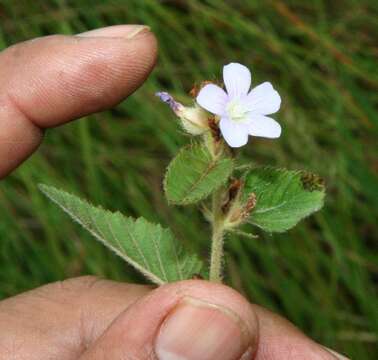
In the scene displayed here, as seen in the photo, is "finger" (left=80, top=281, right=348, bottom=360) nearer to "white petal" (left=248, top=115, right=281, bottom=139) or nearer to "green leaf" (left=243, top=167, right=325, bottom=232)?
"green leaf" (left=243, top=167, right=325, bottom=232)

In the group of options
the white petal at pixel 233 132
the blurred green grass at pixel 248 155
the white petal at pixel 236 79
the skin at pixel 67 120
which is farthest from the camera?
the blurred green grass at pixel 248 155

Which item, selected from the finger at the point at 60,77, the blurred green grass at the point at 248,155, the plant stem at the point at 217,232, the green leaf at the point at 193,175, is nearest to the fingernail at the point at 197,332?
the plant stem at the point at 217,232

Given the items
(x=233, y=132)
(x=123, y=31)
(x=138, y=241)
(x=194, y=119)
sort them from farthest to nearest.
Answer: (x=123, y=31)
(x=138, y=241)
(x=194, y=119)
(x=233, y=132)

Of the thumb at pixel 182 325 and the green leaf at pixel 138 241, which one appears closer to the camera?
the thumb at pixel 182 325

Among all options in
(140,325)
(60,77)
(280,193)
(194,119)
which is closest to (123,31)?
(60,77)

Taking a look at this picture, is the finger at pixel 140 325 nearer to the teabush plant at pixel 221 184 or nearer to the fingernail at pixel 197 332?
the fingernail at pixel 197 332

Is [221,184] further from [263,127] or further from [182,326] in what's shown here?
[182,326]
